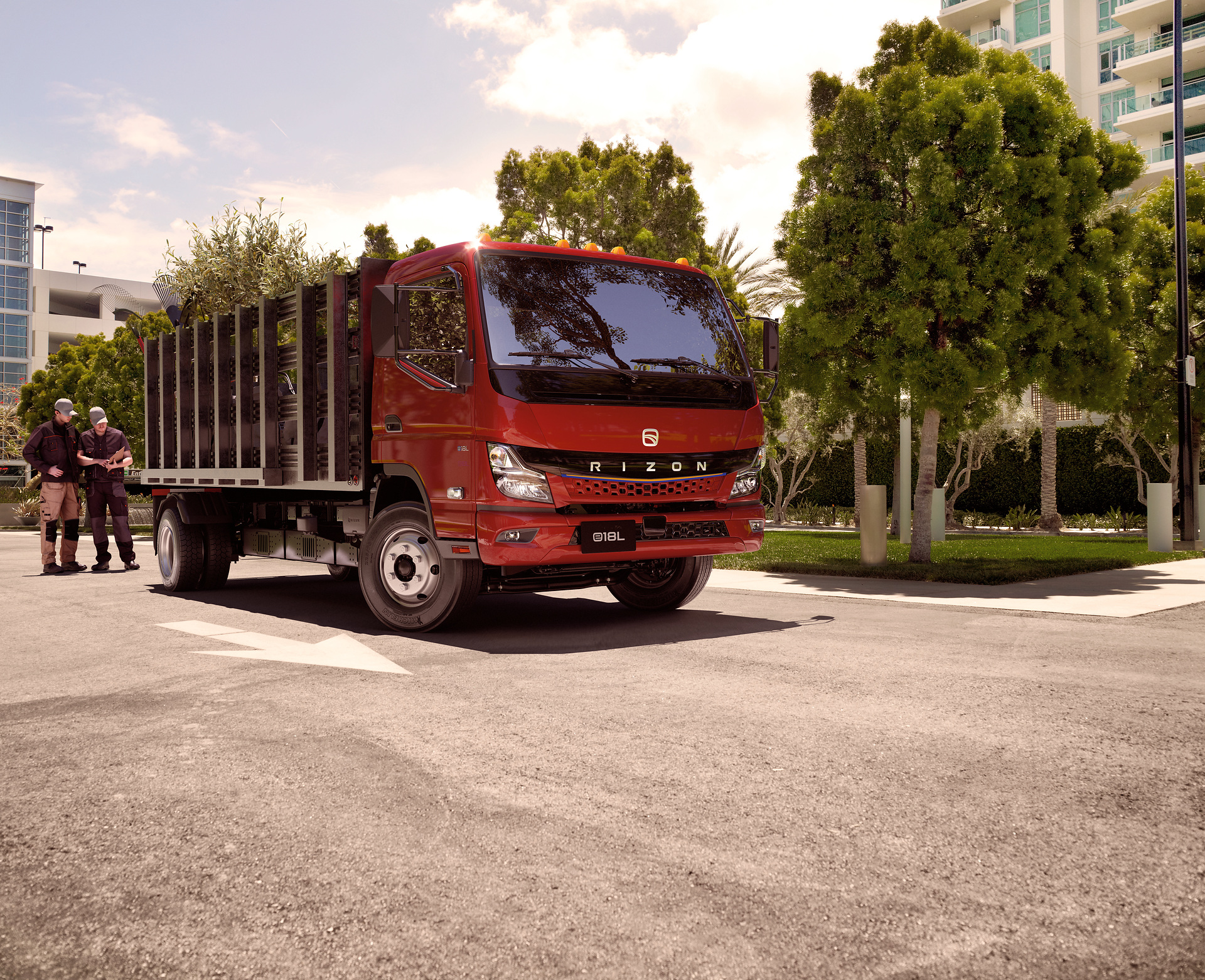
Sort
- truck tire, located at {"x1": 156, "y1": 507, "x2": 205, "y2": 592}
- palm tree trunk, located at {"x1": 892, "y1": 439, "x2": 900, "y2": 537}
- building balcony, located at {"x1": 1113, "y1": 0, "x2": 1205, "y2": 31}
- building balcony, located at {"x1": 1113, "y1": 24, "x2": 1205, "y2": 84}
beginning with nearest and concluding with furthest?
truck tire, located at {"x1": 156, "y1": 507, "x2": 205, "y2": 592} < palm tree trunk, located at {"x1": 892, "y1": 439, "x2": 900, "y2": 537} < building balcony, located at {"x1": 1113, "y1": 24, "x2": 1205, "y2": 84} < building balcony, located at {"x1": 1113, "y1": 0, "x2": 1205, "y2": 31}

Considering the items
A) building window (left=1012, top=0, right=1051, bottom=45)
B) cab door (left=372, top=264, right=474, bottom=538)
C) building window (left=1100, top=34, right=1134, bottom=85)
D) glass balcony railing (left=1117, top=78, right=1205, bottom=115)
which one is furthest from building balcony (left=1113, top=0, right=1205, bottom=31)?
cab door (left=372, top=264, right=474, bottom=538)

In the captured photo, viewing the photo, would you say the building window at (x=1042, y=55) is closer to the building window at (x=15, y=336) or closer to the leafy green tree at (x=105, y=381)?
the leafy green tree at (x=105, y=381)

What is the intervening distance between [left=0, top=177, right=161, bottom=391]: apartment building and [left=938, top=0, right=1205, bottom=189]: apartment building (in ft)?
189

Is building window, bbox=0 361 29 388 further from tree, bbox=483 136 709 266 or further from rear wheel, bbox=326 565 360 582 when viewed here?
rear wheel, bbox=326 565 360 582

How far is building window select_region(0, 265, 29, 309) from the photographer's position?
243 ft

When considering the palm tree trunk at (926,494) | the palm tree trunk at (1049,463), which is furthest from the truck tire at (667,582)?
the palm tree trunk at (1049,463)

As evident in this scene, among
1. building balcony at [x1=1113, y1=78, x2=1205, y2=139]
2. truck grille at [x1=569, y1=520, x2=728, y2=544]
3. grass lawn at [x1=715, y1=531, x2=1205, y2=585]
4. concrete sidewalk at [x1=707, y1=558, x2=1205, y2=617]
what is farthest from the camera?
building balcony at [x1=1113, y1=78, x2=1205, y2=139]

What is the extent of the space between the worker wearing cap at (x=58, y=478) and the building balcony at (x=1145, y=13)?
1820 inches

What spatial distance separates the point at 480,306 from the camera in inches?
278

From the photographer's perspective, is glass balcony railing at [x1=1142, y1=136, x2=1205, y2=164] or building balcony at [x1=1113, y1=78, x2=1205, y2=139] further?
glass balcony railing at [x1=1142, y1=136, x2=1205, y2=164]

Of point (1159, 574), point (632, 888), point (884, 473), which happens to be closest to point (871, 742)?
point (632, 888)

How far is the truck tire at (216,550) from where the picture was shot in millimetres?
10531

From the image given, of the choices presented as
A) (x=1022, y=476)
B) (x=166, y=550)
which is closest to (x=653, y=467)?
(x=166, y=550)

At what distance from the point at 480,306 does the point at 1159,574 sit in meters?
9.19
